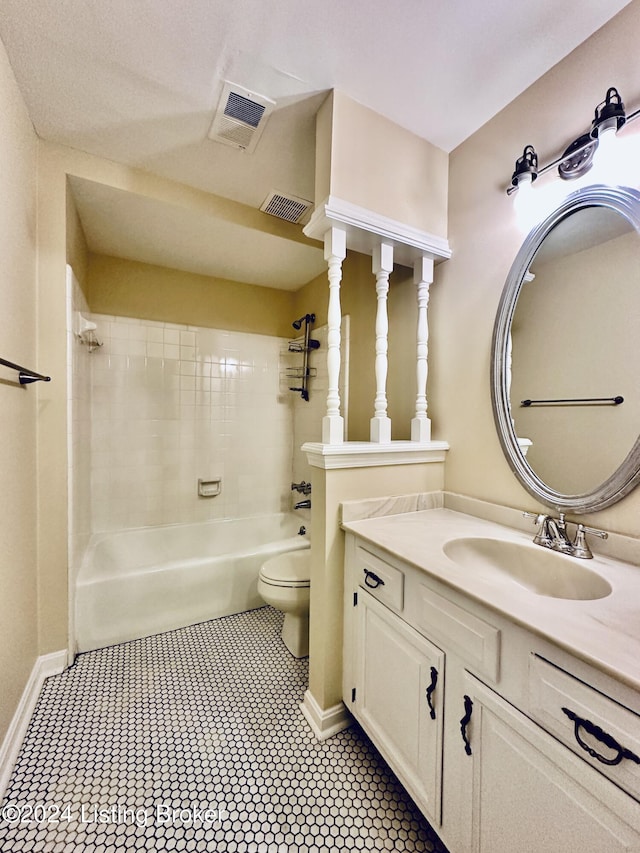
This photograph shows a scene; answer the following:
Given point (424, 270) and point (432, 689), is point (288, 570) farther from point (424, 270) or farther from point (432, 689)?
point (424, 270)

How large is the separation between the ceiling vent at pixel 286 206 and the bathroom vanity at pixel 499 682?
67.9 inches

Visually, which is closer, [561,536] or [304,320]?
[561,536]

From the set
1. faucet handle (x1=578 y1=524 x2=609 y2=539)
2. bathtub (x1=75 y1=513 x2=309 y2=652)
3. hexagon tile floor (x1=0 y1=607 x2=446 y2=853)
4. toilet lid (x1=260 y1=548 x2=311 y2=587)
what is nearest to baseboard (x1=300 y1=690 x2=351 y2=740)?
hexagon tile floor (x1=0 y1=607 x2=446 y2=853)

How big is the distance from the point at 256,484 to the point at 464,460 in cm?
186

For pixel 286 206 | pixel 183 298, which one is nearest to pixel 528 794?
pixel 286 206

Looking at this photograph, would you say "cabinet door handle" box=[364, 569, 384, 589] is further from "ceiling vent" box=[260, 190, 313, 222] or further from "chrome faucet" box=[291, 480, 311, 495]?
"ceiling vent" box=[260, 190, 313, 222]

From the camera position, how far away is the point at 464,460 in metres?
1.48

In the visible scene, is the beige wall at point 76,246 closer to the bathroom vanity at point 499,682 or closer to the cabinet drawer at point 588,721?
the bathroom vanity at point 499,682

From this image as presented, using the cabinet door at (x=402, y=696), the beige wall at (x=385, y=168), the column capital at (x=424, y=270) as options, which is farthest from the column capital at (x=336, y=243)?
the cabinet door at (x=402, y=696)

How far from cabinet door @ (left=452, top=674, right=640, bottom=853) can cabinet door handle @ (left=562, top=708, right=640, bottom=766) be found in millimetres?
38

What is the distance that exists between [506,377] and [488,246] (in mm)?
565

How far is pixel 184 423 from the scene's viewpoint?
262cm

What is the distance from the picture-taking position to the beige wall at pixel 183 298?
7.73ft

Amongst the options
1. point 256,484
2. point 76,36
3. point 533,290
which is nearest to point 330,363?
point 533,290
